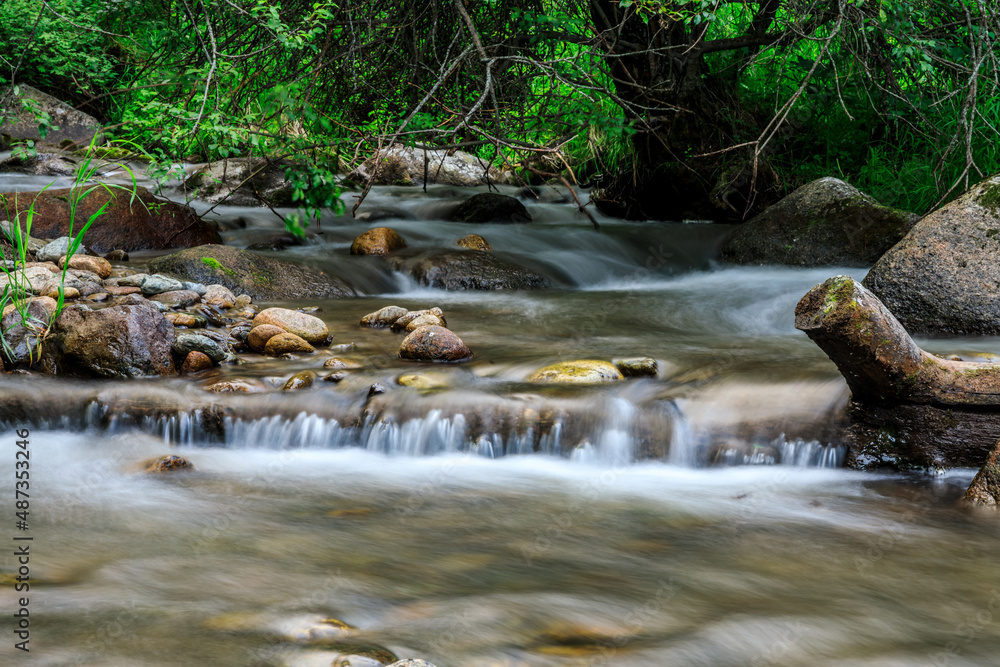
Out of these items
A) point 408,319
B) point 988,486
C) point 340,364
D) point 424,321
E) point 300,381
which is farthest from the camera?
point 408,319

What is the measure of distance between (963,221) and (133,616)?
5154 millimetres

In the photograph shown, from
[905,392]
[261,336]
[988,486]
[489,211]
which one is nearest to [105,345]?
[261,336]

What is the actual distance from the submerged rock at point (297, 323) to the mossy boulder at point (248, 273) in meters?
1.56

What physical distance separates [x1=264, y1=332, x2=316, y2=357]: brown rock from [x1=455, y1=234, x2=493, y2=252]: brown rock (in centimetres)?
392

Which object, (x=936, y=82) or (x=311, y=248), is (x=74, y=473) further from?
(x=936, y=82)

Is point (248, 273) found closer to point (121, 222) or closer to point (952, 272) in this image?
point (121, 222)

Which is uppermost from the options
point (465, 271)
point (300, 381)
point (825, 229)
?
point (825, 229)

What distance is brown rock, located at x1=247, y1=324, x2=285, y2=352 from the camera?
14.9 feet

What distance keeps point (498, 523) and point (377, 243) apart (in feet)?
17.9

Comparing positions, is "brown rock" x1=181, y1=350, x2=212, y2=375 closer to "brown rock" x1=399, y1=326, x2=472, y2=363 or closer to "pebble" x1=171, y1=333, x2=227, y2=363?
"pebble" x1=171, y1=333, x2=227, y2=363

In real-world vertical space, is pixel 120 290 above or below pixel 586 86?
below

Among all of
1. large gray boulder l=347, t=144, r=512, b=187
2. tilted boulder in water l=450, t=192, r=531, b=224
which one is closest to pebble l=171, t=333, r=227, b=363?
tilted boulder in water l=450, t=192, r=531, b=224

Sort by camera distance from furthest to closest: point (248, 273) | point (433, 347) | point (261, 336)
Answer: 1. point (248, 273)
2. point (261, 336)
3. point (433, 347)

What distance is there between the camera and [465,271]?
723cm
